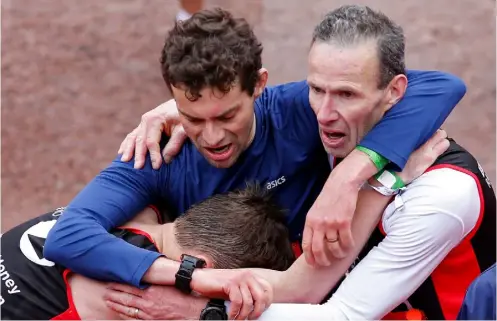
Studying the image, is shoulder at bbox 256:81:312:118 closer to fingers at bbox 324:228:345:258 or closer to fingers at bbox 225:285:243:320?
fingers at bbox 324:228:345:258

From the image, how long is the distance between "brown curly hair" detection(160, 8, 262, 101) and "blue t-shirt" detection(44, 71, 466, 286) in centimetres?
23

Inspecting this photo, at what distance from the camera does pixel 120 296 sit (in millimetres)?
2861

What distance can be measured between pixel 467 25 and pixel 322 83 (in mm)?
3335

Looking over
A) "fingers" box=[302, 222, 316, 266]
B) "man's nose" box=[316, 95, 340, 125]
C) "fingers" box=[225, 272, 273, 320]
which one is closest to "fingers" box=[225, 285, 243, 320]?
"fingers" box=[225, 272, 273, 320]

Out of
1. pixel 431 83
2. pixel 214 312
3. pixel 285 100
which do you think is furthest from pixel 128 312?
pixel 431 83

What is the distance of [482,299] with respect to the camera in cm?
268

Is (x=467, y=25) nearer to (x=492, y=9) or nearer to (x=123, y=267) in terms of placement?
(x=492, y=9)

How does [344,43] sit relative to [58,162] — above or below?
above

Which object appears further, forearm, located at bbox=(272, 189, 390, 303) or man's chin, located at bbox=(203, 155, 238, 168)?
man's chin, located at bbox=(203, 155, 238, 168)

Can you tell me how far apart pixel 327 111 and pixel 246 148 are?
14.3 inches

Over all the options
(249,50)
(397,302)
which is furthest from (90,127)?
(397,302)

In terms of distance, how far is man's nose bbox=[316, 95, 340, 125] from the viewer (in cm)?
287

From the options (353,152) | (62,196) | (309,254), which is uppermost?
(353,152)

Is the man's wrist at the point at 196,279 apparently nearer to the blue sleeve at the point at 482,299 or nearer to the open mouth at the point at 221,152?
the open mouth at the point at 221,152
